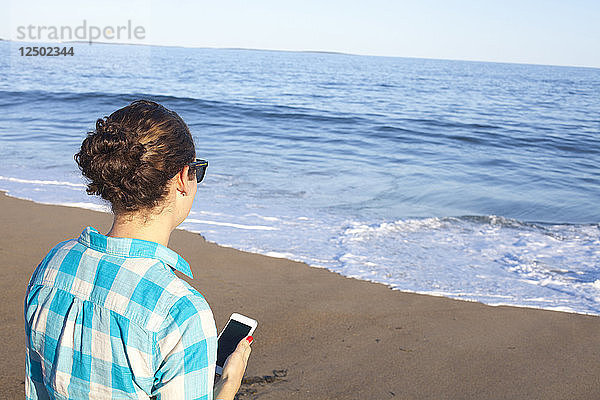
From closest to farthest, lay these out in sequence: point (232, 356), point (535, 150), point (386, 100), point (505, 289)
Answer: point (232, 356) < point (505, 289) < point (535, 150) < point (386, 100)

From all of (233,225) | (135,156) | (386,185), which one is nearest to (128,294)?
(135,156)

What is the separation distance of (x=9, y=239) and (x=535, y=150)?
14262 mm

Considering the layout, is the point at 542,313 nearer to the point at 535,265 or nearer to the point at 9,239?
the point at 535,265

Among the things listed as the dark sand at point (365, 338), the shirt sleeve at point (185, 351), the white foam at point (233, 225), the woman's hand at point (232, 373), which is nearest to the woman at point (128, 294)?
the shirt sleeve at point (185, 351)

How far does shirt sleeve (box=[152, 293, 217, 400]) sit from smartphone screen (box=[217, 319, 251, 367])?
14.1 inches

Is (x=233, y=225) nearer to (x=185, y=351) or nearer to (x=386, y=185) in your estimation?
(x=386, y=185)

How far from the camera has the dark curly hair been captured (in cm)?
133

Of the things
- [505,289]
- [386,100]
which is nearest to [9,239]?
[505,289]

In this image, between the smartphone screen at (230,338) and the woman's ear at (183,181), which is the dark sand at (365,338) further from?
the woman's ear at (183,181)

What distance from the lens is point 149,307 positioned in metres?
1.26

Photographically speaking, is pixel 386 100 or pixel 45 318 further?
pixel 386 100

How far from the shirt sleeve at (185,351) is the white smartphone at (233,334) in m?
0.36

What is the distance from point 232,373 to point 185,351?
28cm

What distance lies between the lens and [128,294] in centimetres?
128
